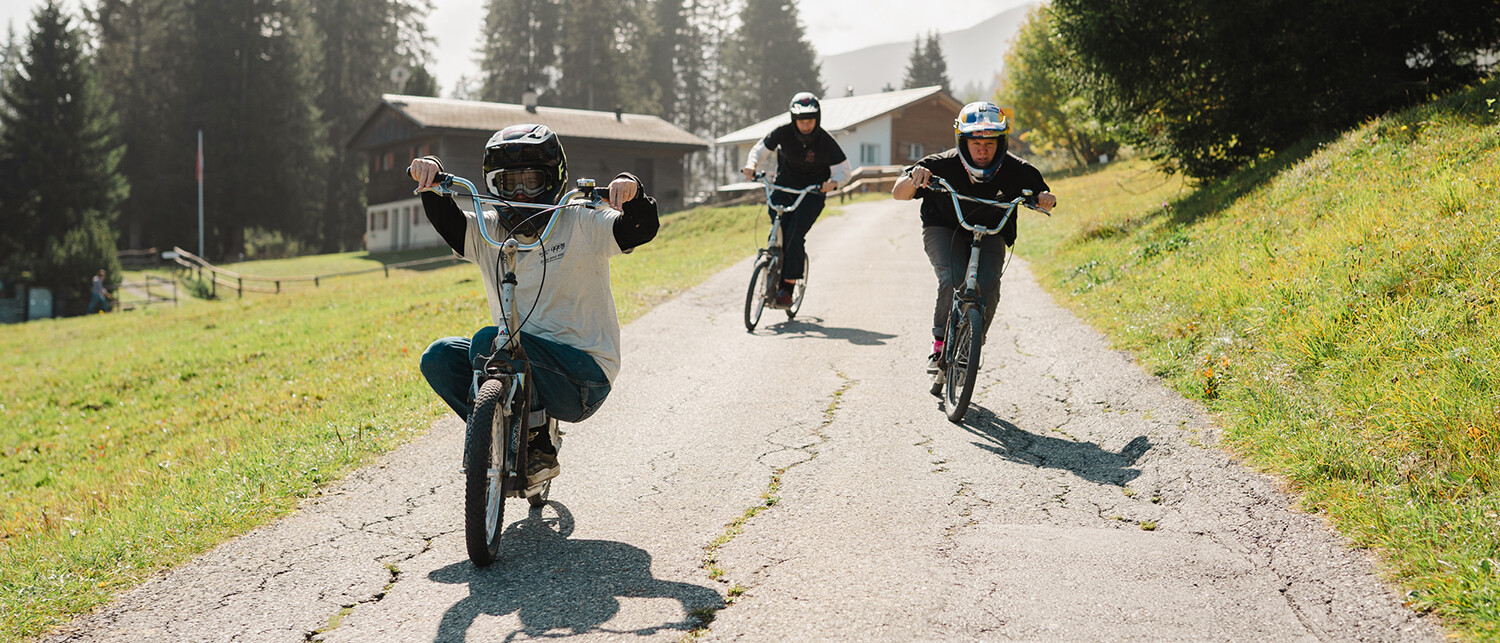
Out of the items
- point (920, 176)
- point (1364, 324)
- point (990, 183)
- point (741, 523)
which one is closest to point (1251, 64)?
point (1364, 324)

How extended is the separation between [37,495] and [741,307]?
7.25 metres

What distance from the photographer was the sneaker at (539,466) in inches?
181

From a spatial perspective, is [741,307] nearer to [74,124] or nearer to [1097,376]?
[1097,376]

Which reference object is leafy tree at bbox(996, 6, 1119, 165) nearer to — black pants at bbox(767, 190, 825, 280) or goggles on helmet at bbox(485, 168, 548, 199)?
black pants at bbox(767, 190, 825, 280)

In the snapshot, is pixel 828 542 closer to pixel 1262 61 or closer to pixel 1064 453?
pixel 1064 453

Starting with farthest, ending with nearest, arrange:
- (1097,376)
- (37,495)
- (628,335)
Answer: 1. (628,335)
2. (37,495)
3. (1097,376)

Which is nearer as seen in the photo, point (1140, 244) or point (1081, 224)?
point (1140, 244)

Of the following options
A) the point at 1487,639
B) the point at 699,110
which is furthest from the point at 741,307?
the point at 699,110

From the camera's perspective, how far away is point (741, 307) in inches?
482

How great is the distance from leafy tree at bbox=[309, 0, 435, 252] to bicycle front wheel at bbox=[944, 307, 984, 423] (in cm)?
6336

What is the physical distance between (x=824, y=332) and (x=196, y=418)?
697cm

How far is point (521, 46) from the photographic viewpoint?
72688mm

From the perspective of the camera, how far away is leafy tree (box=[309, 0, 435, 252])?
65.6 metres

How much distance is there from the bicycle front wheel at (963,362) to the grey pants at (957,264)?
6.3 inches
